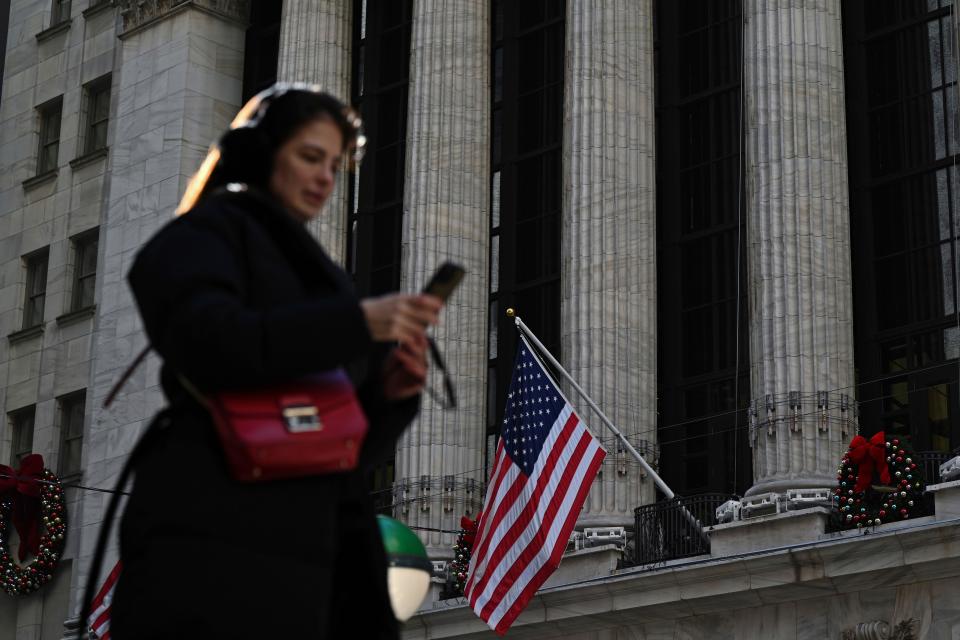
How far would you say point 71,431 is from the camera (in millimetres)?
40500

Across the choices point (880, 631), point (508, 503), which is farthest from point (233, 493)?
point (880, 631)

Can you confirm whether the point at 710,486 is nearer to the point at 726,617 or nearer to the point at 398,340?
the point at 726,617

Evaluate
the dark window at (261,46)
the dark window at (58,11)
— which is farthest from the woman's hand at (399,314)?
the dark window at (58,11)

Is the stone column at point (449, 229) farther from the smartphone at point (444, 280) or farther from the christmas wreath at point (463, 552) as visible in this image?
the smartphone at point (444, 280)

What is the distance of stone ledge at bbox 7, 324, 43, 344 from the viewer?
137ft

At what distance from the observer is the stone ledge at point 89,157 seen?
136 feet

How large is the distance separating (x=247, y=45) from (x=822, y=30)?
658 inches

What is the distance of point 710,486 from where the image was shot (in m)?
29.4

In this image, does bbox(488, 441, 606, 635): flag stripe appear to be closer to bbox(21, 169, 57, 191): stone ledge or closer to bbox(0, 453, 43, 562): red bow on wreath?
bbox(0, 453, 43, 562): red bow on wreath

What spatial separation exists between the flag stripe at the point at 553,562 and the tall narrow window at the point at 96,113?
69.4ft

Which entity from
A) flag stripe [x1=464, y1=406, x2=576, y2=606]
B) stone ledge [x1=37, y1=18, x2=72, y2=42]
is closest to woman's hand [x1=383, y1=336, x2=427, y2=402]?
flag stripe [x1=464, y1=406, x2=576, y2=606]

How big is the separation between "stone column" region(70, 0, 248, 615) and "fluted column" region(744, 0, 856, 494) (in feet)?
46.6

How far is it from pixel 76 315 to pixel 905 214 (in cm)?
1982

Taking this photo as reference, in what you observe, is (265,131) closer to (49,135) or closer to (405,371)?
(405,371)
